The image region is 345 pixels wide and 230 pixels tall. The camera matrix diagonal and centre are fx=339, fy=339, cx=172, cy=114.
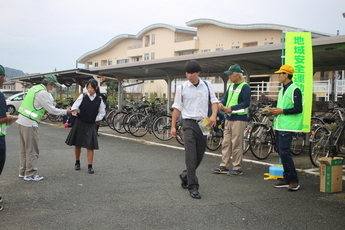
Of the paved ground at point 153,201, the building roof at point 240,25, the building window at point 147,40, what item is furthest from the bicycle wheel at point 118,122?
the building window at point 147,40

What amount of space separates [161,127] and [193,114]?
5926 mm

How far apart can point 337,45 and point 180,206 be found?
4812 millimetres

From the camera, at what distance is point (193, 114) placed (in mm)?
4945

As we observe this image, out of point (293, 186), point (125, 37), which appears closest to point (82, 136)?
point (293, 186)

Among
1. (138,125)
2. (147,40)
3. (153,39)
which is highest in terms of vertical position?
(147,40)

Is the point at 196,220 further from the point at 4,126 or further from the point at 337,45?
the point at 337,45

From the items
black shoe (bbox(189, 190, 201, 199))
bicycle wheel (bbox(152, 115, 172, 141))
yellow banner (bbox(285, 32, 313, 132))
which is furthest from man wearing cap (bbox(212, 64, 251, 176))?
bicycle wheel (bbox(152, 115, 172, 141))

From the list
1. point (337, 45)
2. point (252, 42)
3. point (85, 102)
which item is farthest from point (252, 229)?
point (252, 42)

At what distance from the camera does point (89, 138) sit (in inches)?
244

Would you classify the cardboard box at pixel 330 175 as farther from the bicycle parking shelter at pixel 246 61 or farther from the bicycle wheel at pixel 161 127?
the bicycle wheel at pixel 161 127

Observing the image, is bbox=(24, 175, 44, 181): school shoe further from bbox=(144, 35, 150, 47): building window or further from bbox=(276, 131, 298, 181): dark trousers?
bbox=(144, 35, 150, 47): building window

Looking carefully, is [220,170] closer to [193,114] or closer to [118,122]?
[193,114]

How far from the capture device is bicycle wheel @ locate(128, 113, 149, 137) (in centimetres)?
1199

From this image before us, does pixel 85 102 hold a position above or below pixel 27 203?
above
